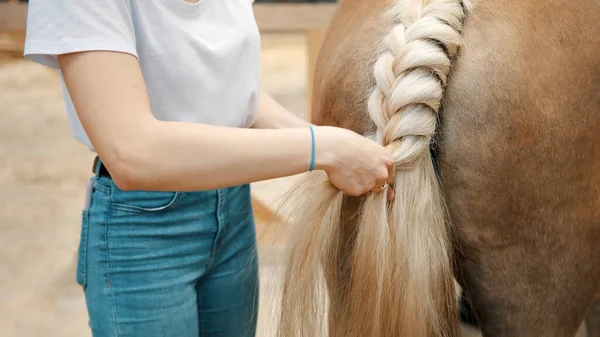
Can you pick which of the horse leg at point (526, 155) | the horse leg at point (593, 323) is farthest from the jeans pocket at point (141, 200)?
the horse leg at point (593, 323)

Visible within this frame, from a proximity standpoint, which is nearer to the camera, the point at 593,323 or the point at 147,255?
the point at 147,255

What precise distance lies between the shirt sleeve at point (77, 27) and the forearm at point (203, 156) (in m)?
0.10

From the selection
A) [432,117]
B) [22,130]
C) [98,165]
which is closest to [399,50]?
[432,117]

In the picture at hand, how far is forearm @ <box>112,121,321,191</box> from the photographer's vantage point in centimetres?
71

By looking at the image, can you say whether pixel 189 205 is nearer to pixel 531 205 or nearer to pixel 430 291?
pixel 430 291

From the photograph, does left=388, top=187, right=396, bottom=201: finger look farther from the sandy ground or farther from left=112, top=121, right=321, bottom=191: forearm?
the sandy ground

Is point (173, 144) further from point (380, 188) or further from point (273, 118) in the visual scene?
point (273, 118)

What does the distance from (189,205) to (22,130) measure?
3.68m

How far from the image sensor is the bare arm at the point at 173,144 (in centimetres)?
70

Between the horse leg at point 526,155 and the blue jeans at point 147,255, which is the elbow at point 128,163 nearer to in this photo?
the blue jeans at point 147,255

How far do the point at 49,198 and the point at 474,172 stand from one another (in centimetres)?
281

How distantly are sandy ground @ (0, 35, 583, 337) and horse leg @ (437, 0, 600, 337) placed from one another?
1.17 ft

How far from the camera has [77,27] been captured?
702 mm

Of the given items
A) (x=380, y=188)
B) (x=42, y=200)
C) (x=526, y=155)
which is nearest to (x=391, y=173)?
(x=380, y=188)
